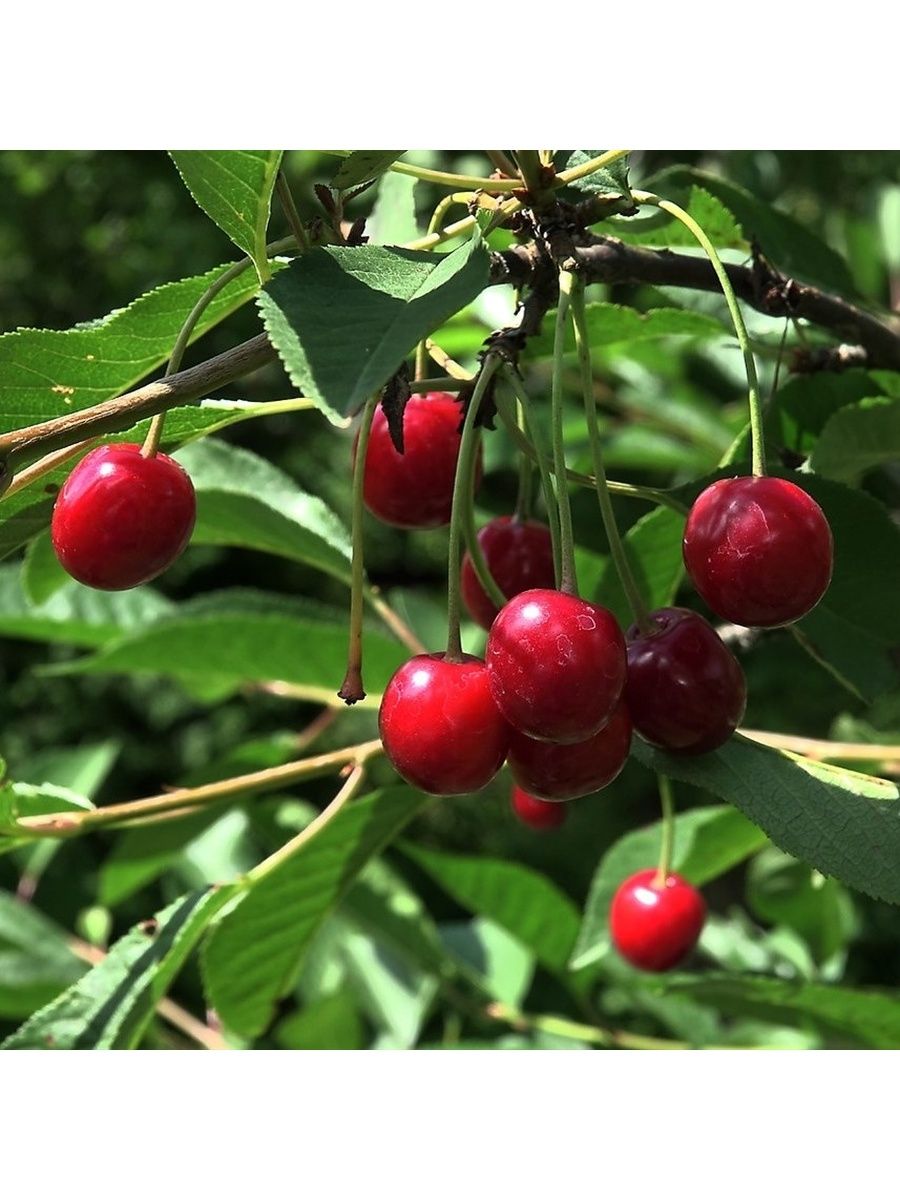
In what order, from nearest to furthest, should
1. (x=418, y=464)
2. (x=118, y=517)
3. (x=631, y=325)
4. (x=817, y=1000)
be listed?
(x=118, y=517) < (x=418, y=464) < (x=631, y=325) < (x=817, y=1000)

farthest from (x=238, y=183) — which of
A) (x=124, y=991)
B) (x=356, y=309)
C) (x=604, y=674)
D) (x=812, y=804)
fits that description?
(x=124, y=991)

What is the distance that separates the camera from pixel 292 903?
143cm

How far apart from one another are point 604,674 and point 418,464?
33 centimetres

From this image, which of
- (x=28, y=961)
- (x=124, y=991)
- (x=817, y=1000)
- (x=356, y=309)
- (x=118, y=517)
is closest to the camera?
(x=356, y=309)

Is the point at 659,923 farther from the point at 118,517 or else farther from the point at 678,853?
the point at 118,517

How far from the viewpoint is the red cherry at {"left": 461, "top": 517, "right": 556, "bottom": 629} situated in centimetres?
115

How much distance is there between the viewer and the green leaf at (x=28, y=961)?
6.67ft

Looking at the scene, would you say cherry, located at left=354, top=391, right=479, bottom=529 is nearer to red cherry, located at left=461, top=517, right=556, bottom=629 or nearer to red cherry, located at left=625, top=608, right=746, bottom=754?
red cherry, located at left=461, top=517, right=556, bottom=629

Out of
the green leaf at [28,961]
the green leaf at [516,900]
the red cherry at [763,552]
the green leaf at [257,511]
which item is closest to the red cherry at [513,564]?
the red cherry at [763,552]

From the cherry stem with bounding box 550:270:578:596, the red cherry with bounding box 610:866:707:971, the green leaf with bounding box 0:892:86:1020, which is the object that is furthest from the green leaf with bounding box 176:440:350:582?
the green leaf with bounding box 0:892:86:1020

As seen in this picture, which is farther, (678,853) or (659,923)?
(678,853)

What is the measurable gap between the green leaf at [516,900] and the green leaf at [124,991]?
33.1 inches

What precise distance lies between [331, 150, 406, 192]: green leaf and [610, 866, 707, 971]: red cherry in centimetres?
95

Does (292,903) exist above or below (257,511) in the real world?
below
